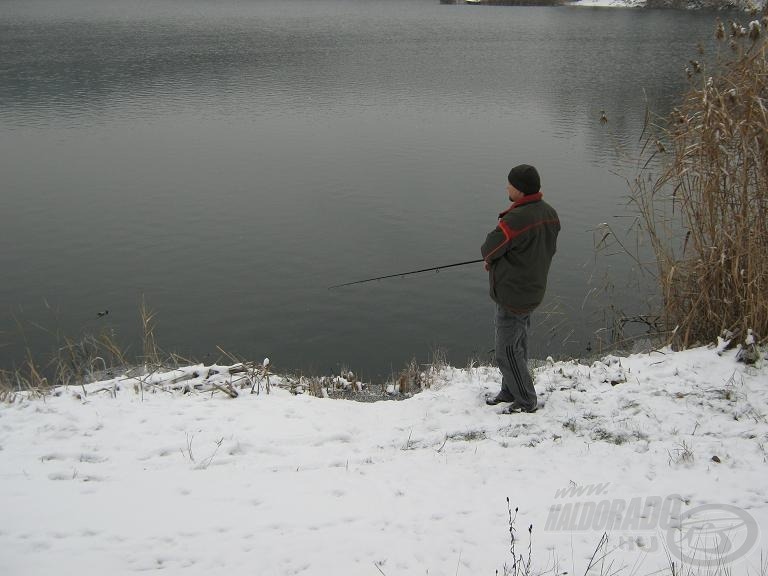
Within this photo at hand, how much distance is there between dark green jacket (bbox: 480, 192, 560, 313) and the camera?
4.52 m

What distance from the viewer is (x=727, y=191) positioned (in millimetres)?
5715

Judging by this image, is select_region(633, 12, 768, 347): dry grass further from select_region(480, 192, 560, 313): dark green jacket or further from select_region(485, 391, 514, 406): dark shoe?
select_region(480, 192, 560, 313): dark green jacket

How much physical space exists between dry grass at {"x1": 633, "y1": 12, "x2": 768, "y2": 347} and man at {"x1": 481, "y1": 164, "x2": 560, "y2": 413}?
6.13 feet

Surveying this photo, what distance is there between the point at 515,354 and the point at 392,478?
135 cm

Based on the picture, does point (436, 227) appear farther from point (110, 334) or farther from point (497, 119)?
point (497, 119)

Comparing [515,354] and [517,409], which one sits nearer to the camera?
[515,354]

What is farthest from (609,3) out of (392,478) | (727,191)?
(392,478)

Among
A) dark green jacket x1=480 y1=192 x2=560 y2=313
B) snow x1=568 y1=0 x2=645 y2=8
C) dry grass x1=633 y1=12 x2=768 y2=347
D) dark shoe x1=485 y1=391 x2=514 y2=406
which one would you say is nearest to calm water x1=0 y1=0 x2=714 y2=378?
dry grass x1=633 y1=12 x2=768 y2=347

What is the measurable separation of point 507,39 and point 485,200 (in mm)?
27546

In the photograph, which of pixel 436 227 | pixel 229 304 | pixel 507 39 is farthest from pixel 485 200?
pixel 507 39

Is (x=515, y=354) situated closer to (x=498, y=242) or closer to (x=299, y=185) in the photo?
(x=498, y=242)

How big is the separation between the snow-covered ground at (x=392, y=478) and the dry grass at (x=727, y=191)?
49cm

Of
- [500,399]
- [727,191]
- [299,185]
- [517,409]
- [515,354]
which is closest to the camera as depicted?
[515,354]

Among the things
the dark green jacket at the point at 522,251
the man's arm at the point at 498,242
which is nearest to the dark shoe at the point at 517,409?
the dark green jacket at the point at 522,251
